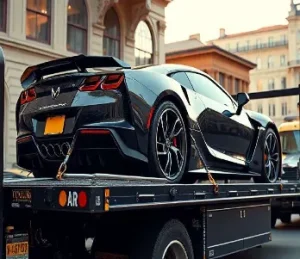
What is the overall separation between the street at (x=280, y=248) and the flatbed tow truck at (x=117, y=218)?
193 cm

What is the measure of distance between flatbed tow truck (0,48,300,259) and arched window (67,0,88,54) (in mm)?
14701

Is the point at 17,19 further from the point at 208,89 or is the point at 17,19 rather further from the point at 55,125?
the point at 55,125

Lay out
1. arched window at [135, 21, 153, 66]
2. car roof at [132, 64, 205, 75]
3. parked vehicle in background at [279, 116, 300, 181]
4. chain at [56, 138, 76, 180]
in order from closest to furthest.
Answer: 1. chain at [56, 138, 76, 180]
2. car roof at [132, 64, 205, 75]
3. parked vehicle in background at [279, 116, 300, 181]
4. arched window at [135, 21, 153, 66]

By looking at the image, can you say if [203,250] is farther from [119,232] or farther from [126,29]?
[126,29]

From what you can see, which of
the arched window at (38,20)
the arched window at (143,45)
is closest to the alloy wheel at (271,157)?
the arched window at (38,20)

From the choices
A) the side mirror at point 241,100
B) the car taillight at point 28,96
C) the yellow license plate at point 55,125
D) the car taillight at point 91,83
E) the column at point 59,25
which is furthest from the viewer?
the column at point 59,25

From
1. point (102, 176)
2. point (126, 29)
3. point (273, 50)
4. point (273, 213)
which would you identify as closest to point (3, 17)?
point (126, 29)

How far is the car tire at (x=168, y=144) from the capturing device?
4730 mm

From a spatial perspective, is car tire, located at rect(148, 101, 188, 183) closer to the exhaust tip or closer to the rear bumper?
the rear bumper

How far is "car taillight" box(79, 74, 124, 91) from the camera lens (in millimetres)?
4605

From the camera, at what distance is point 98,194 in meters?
3.48

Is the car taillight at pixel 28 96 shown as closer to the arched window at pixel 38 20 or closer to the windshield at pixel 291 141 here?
the windshield at pixel 291 141

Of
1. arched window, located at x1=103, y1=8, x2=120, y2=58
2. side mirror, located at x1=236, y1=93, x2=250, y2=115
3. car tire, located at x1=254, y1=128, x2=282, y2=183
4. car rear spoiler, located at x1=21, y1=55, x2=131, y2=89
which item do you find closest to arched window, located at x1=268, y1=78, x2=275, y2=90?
arched window, located at x1=103, y1=8, x2=120, y2=58

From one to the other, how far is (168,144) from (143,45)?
63.0ft
